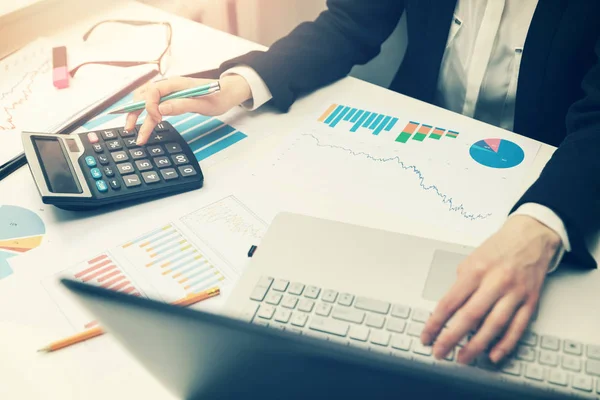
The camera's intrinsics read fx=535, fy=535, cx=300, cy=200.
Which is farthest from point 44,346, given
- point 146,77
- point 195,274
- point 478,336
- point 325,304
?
point 146,77

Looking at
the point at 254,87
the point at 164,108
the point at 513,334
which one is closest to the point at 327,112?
the point at 254,87

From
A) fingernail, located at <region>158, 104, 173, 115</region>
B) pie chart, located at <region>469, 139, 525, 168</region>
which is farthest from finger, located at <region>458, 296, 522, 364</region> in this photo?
fingernail, located at <region>158, 104, 173, 115</region>

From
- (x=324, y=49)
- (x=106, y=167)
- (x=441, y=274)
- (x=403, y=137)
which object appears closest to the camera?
(x=441, y=274)

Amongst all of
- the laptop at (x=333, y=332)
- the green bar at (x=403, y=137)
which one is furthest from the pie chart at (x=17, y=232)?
the green bar at (x=403, y=137)

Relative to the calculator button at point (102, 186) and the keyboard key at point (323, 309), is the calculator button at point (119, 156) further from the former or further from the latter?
the keyboard key at point (323, 309)

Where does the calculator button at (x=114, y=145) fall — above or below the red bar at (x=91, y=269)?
above

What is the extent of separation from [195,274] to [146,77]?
1.45 ft

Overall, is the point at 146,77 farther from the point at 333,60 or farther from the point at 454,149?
the point at 454,149

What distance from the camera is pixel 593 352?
0.43 m

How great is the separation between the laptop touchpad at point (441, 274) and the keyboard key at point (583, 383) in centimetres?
12

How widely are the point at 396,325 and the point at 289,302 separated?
0.09 metres

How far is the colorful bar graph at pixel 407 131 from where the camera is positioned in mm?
710

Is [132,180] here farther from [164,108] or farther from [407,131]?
[407,131]

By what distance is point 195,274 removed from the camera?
1.72 ft
